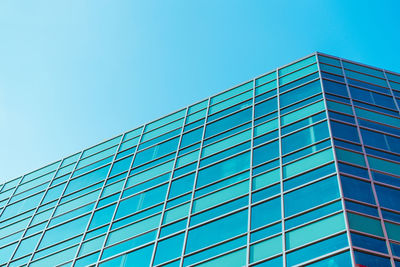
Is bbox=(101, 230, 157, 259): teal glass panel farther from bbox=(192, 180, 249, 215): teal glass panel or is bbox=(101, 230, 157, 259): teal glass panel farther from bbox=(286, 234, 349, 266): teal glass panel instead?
bbox=(286, 234, 349, 266): teal glass panel

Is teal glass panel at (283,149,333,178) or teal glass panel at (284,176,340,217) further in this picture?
teal glass panel at (283,149,333,178)

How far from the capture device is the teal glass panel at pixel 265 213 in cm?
1866

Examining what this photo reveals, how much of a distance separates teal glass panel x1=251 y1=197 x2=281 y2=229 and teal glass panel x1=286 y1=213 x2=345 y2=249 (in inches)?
54.1

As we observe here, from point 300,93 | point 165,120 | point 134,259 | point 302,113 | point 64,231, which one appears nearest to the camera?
point 134,259

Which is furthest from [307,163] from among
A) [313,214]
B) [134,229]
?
[134,229]

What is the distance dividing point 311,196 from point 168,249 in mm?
6174

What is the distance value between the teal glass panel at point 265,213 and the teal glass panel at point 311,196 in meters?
0.37

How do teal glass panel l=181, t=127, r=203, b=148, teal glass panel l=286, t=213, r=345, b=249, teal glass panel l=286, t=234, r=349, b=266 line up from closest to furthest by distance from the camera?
1. teal glass panel l=286, t=234, r=349, b=266
2. teal glass panel l=286, t=213, r=345, b=249
3. teal glass panel l=181, t=127, r=203, b=148

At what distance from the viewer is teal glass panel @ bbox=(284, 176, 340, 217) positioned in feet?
59.1

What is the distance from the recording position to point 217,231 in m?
19.9

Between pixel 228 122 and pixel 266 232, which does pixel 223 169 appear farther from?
pixel 266 232

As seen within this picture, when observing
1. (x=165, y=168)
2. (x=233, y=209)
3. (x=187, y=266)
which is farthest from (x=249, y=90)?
(x=187, y=266)

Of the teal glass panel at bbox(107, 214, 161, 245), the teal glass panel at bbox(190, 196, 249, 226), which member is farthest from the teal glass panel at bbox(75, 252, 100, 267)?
the teal glass panel at bbox(190, 196, 249, 226)

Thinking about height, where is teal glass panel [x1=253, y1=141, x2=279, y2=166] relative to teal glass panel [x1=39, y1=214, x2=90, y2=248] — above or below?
above
